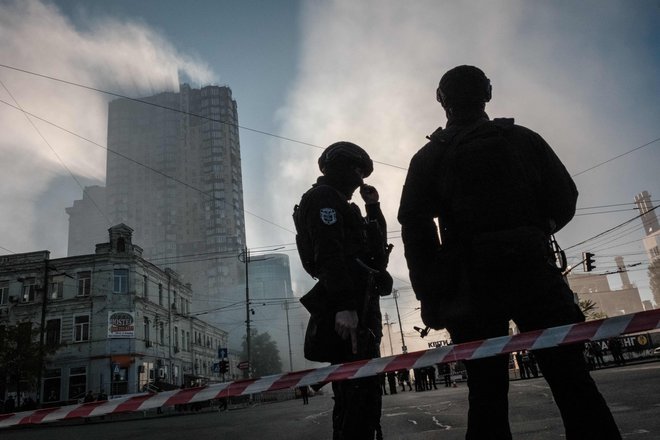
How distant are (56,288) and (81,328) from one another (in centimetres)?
401

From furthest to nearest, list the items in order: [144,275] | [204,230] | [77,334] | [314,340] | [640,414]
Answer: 1. [204,230]
2. [144,275]
3. [77,334]
4. [640,414]
5. [314,340]

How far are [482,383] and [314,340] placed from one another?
3.29 ft

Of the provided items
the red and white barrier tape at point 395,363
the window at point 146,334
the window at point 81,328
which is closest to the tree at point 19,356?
the window at point 81,328

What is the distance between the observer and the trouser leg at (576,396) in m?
1.73

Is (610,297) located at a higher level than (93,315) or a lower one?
higher

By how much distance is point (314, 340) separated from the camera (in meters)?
2.65

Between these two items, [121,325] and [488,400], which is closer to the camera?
[488,400]

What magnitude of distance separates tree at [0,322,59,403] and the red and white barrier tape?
100 feet

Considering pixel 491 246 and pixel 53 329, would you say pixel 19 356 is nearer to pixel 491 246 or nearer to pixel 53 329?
pixel 53 329

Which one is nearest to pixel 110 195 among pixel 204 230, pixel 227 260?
pixel 204 230

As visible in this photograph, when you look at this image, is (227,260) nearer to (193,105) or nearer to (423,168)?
(193,105)

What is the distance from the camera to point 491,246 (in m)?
1.99

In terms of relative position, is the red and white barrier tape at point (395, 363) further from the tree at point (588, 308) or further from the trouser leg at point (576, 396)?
the tree at point (588, 308)

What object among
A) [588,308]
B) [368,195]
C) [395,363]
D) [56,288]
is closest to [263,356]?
[56,288]
